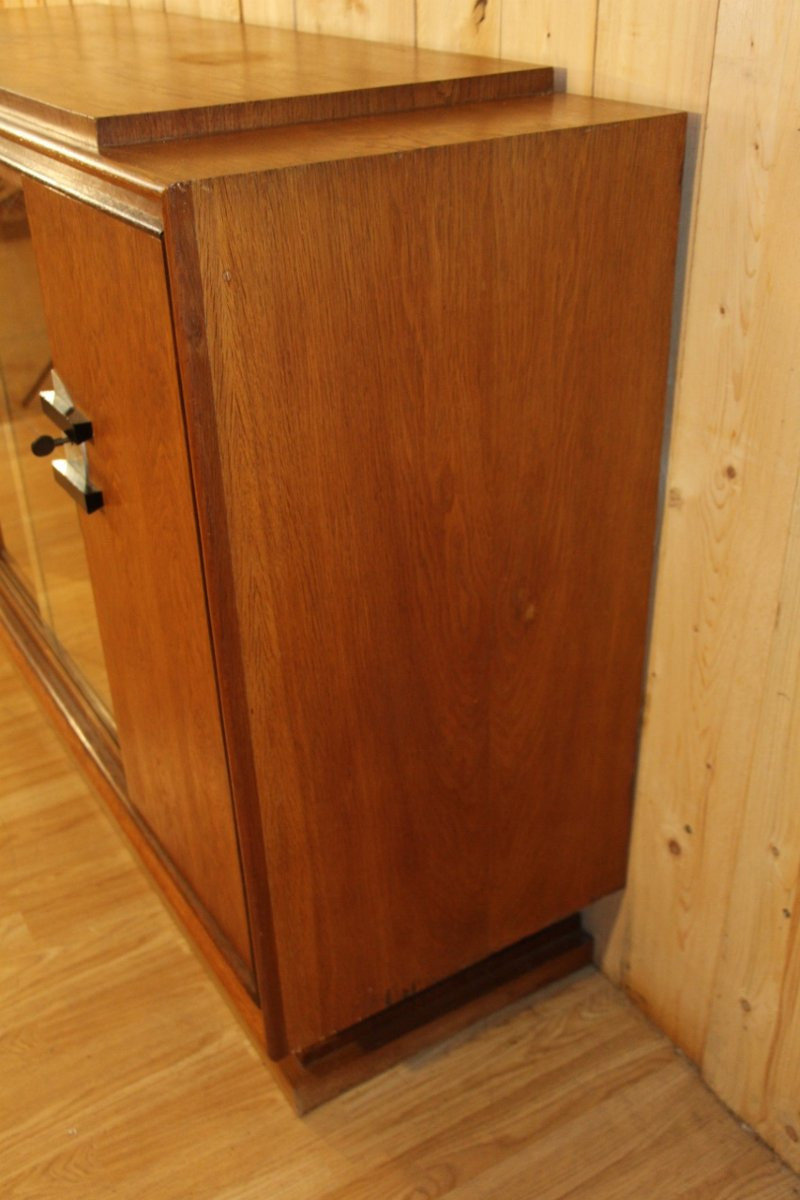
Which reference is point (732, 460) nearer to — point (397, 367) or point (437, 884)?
point (397, 367)

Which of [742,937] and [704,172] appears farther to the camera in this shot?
[742,937]

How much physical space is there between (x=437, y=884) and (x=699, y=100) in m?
0.83

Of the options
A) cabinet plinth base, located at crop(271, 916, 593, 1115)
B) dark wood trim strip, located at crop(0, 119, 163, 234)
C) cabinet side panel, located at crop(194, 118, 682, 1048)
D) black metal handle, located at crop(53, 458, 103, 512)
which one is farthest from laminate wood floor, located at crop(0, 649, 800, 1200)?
dark wood trim strip, located at crop(0, 119, 163, 234)

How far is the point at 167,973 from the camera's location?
5.11 ft

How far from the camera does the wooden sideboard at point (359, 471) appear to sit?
93 centimetres

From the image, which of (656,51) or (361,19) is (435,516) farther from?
(361,19)

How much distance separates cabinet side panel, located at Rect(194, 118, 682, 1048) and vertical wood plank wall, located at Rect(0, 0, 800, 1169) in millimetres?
42

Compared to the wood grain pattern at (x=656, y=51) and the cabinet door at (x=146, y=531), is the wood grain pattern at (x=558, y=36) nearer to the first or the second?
the wood grain pattern at (x=656, y=51)

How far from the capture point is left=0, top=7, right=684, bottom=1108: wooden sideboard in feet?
3.04

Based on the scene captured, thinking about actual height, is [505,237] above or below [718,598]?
above

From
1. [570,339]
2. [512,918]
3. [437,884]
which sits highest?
[570,339]

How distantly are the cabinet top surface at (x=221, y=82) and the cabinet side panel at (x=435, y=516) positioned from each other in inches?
6.8

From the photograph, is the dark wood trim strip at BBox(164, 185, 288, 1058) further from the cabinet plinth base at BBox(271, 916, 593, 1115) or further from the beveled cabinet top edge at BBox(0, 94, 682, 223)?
the cabinet plinth base at BBox(271, 916, 593, 1115)

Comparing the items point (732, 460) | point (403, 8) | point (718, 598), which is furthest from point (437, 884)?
point (403, 8)
